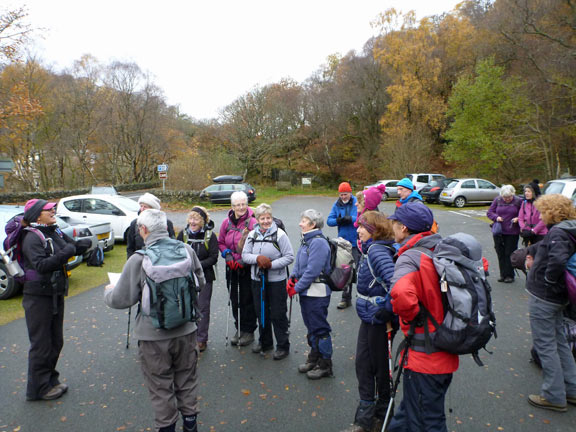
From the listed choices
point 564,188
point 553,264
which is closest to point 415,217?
point 553,264

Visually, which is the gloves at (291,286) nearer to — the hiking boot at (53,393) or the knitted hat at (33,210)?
the hiking boot at (53,393)

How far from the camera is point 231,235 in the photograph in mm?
4645

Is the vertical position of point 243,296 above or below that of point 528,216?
below

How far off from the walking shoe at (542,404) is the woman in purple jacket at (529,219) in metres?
3.28

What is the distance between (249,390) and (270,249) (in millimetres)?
1510

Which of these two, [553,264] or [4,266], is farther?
[4,266]

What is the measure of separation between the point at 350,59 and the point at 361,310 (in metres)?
45.3

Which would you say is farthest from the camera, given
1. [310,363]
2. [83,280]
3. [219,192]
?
[219,192]

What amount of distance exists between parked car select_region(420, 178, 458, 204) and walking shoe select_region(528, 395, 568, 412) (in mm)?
21054

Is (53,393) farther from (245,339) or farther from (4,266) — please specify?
(4,266)

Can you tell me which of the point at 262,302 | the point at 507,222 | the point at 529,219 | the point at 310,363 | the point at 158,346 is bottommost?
the point at 310,363

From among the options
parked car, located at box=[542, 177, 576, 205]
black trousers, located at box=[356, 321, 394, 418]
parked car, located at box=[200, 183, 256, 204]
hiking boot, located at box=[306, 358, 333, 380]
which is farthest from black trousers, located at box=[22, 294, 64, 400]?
parked car, located at box=[200, 183, 256, 204]

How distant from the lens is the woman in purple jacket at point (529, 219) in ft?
19.7

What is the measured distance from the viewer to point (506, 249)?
6938mm
